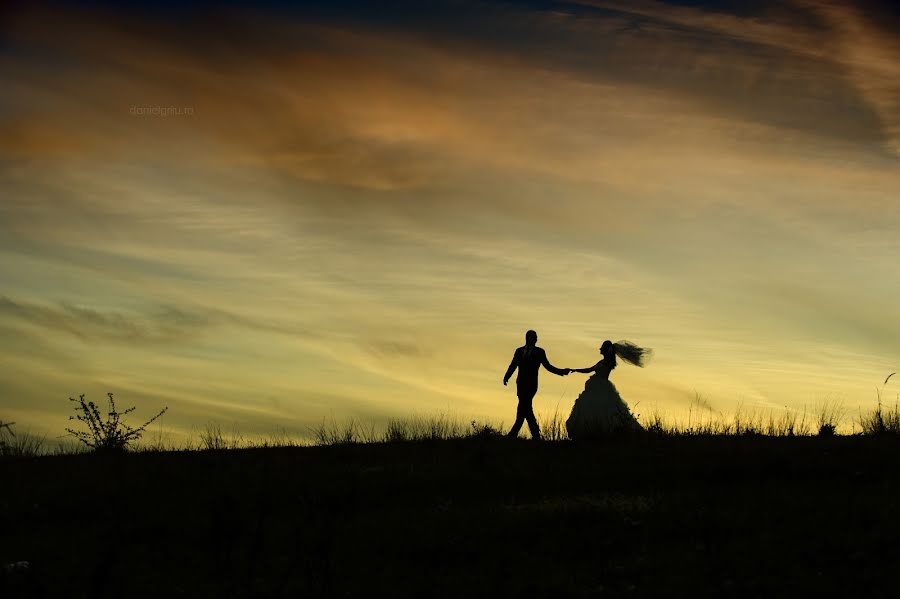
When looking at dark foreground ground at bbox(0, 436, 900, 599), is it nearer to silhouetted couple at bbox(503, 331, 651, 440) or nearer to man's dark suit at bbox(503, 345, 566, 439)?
silhouetted couple at bbox(503, 331, 651, 440)

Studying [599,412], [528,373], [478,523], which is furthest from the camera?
[528,373]

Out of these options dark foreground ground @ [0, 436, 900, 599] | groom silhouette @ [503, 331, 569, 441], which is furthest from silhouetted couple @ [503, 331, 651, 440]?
dark foreground ground @ [0, 436, 900, 599]

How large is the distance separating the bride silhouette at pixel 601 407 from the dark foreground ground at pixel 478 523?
136 cm

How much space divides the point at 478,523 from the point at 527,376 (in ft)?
35.1

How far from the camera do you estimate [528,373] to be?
25438mm

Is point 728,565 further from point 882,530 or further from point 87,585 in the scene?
point 87,585

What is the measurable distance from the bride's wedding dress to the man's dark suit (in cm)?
136

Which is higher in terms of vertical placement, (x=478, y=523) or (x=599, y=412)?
(x=599, y=412)

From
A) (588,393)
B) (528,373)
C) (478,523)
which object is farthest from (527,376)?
(478,523)

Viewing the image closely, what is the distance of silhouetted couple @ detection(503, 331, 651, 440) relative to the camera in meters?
23.7

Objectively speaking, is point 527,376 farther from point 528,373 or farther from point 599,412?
point 599,412

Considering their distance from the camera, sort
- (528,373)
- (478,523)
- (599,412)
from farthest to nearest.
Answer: (528,373) < (599,412) < (478,523)

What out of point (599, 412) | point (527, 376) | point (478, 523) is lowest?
point (478, 523)

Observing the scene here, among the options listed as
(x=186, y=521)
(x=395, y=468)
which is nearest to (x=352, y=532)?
(x=186, y=521)
